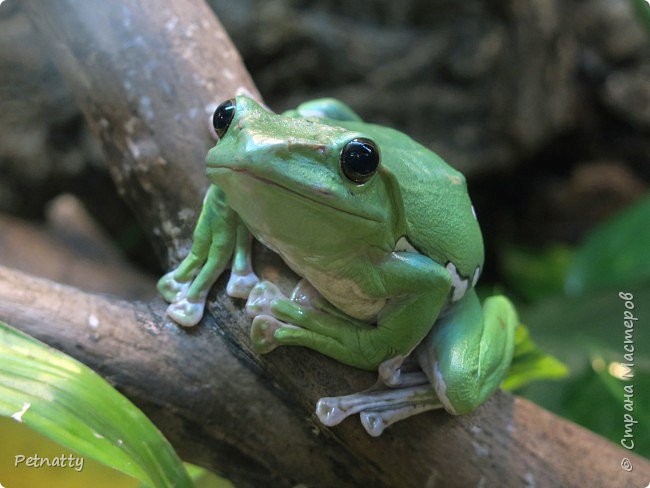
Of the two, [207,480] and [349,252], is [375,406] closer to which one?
[349,252]

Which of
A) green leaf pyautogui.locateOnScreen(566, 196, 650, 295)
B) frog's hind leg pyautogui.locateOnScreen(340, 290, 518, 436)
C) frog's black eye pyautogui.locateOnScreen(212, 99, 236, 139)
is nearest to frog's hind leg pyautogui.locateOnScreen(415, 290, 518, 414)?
frog's hind leg pyautogui.locateOnScreen(340, 290, 518, 436)

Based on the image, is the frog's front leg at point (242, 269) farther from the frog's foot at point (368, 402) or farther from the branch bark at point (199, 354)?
the frog's foot at point (368, 402)

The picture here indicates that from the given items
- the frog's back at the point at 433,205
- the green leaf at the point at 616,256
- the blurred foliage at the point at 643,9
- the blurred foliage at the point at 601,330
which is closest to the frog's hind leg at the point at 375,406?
the frog's back at the point at 433,205

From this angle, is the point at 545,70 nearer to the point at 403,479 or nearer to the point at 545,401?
the point at 545,401

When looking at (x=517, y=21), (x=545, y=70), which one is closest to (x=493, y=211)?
(x=545, y=70)

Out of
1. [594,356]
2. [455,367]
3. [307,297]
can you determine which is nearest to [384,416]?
[455,367]

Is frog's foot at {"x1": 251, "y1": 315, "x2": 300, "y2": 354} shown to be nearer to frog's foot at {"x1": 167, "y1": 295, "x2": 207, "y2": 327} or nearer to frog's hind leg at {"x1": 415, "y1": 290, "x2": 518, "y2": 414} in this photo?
frog's foot at {"x1": 167, "y1": 295, "x2": 207, "y2": 327}
